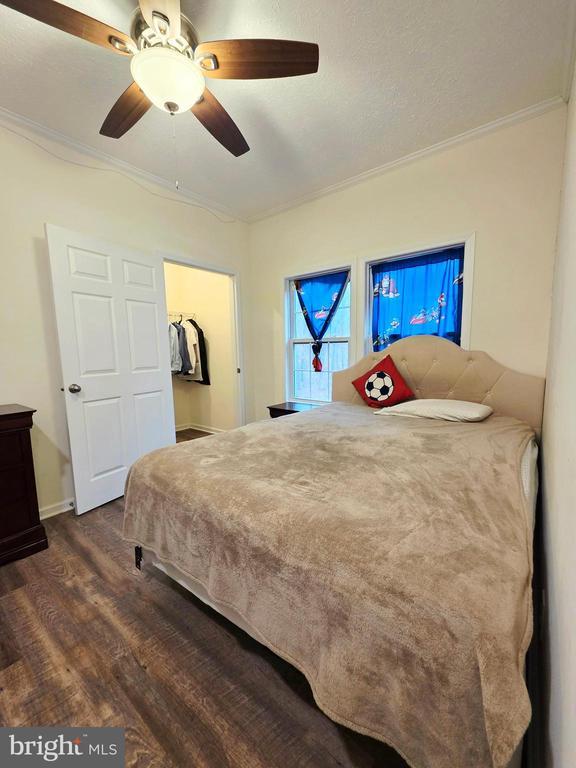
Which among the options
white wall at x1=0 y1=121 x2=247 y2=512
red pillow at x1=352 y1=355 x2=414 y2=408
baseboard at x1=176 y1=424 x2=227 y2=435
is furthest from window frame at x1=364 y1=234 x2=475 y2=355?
baseboard at x1=176 y1=424 x2=227 y2=435

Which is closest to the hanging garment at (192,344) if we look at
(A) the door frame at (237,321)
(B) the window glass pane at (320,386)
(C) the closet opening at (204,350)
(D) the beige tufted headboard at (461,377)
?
(C) the closet opening at (204,350)

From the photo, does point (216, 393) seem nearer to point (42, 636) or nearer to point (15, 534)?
point (15, 534)

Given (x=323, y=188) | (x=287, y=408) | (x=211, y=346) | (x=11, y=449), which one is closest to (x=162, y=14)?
(x=323, y=188)

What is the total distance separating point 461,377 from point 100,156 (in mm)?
3470

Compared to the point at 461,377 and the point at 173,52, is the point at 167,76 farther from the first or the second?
the point at 461,377

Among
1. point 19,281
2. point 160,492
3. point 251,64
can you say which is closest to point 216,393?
point 19,281

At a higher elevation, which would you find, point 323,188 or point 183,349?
point 323,188

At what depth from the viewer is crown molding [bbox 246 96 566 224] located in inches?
81.3

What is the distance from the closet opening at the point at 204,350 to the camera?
159 inches

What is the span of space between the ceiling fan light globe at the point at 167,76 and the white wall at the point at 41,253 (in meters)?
1.38

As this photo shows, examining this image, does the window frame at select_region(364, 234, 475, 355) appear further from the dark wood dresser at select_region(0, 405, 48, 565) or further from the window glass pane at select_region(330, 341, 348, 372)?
the dark wood dresser at select_region(0, 405, 48, 565)

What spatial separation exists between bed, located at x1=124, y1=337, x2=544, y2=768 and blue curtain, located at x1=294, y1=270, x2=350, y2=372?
6.26 feet

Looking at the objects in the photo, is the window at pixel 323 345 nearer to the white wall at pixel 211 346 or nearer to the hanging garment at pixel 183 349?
the white wall at pixel 211 346

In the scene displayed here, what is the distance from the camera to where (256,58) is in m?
1.37
